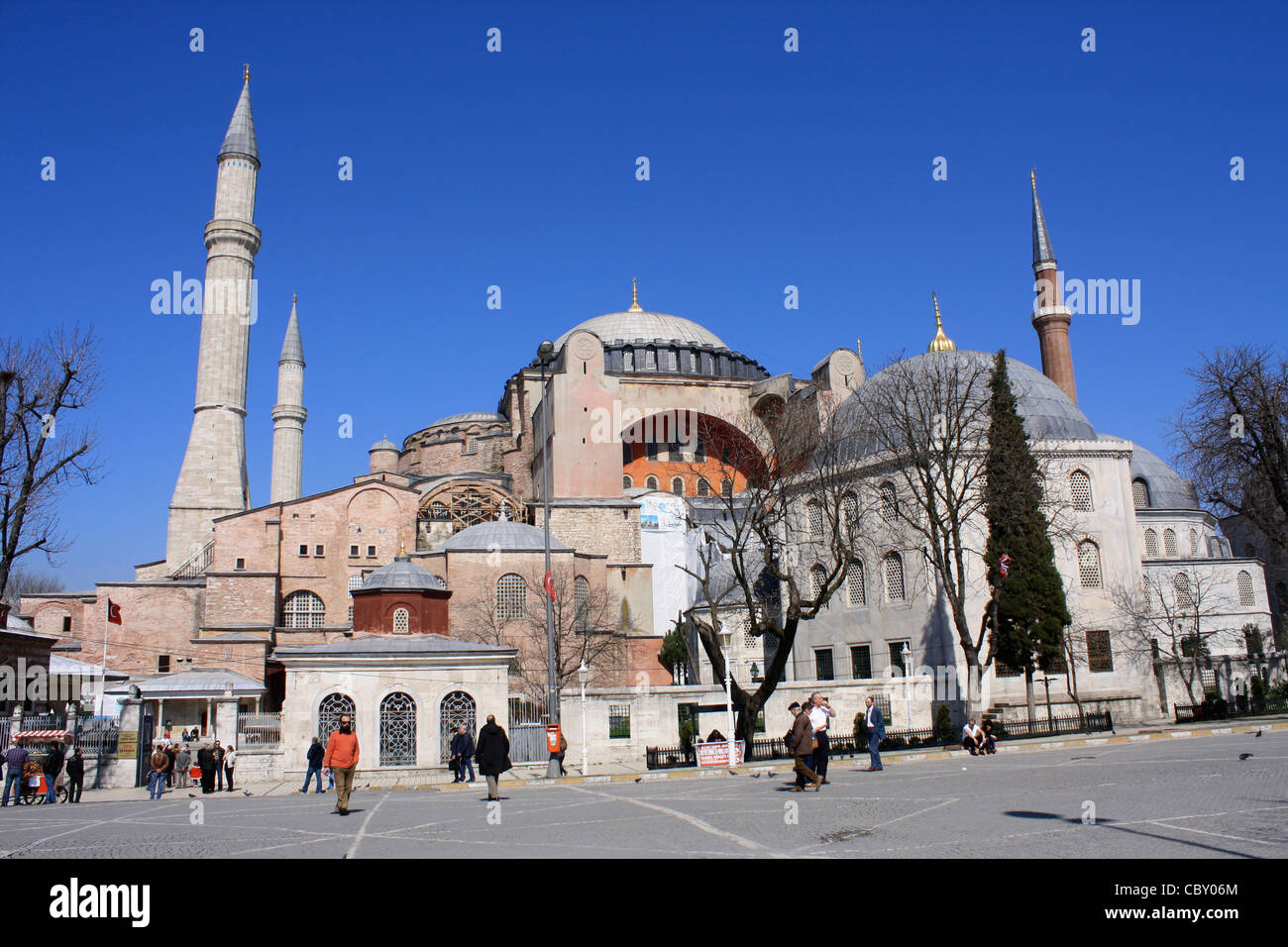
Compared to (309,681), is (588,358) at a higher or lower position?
higher

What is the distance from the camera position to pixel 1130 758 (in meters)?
14.7

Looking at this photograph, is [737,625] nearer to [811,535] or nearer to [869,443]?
[811,535]

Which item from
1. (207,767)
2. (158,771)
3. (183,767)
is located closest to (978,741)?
(207,767)

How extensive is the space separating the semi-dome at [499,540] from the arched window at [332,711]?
46.5 ft

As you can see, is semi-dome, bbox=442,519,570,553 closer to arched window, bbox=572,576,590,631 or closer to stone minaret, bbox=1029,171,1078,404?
arched window, bbox=572,576,590,631

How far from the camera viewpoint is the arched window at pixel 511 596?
113 feet

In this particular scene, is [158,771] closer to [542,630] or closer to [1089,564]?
[542,630]

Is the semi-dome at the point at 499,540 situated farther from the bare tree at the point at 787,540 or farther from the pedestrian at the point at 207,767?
the pedestrian at the point at 207,767

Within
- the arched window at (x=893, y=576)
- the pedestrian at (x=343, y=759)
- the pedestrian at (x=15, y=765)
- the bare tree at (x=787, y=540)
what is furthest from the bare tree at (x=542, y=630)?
the pedestrian at (x=343, y=759)

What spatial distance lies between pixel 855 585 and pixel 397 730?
16215 mm

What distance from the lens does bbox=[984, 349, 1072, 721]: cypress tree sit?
2541 centimetres

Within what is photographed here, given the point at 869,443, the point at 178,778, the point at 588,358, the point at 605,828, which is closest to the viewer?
the point at 605,828
